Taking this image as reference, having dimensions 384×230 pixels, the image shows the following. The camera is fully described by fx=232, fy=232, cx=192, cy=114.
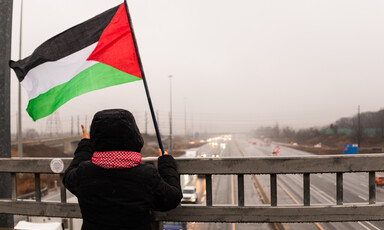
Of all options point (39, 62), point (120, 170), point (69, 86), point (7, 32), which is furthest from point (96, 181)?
point (7, 32)

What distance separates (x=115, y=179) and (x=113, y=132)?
0.30m

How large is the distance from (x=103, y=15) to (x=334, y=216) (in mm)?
3008

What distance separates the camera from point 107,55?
96.6 inches

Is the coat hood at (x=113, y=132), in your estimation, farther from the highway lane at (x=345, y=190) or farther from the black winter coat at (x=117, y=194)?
the highway lane at (x=345, y=190)

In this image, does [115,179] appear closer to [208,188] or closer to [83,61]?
[208,188]

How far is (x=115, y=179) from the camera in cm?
150

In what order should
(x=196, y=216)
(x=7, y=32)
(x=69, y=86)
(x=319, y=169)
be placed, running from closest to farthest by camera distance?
(x=319, y=169), (x=196, y=216), (x=69, y=86), (x=7, y=32)

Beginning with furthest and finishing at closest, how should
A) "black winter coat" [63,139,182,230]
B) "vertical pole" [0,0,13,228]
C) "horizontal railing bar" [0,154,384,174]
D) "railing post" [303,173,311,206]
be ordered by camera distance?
"vertical pole" [0,0,13,228] → "railing post" [303,173,311,206] → "horizontal railing bar" [0,154,384,174] → "black winter coat" [63,139,182,230]

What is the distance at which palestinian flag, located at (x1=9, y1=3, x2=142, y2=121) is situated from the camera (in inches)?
94.7

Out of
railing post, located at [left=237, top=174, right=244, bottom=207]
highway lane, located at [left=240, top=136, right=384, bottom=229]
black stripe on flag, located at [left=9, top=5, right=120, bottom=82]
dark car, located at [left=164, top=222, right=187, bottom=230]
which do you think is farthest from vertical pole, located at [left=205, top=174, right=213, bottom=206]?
black stripe on flag, located at [left=9, top=5, right=120, bottom=82]

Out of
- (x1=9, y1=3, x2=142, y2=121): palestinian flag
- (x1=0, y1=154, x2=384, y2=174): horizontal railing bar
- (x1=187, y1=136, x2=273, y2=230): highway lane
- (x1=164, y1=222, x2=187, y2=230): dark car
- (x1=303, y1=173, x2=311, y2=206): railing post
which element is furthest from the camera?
(x1=187, y1=136, x2=273, y2=230): highway lane

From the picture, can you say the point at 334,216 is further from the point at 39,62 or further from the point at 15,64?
the point at 15,64

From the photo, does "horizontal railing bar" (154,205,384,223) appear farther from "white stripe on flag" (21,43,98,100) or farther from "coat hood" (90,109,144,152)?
"white stripe on flag" (21,43,98,100)

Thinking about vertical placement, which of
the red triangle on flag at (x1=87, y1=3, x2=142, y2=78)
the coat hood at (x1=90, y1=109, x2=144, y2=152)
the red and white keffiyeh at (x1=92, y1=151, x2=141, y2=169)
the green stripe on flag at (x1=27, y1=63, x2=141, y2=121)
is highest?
the red triangle on flag at (x1=87, y1=3, x2=142, y2=78)
